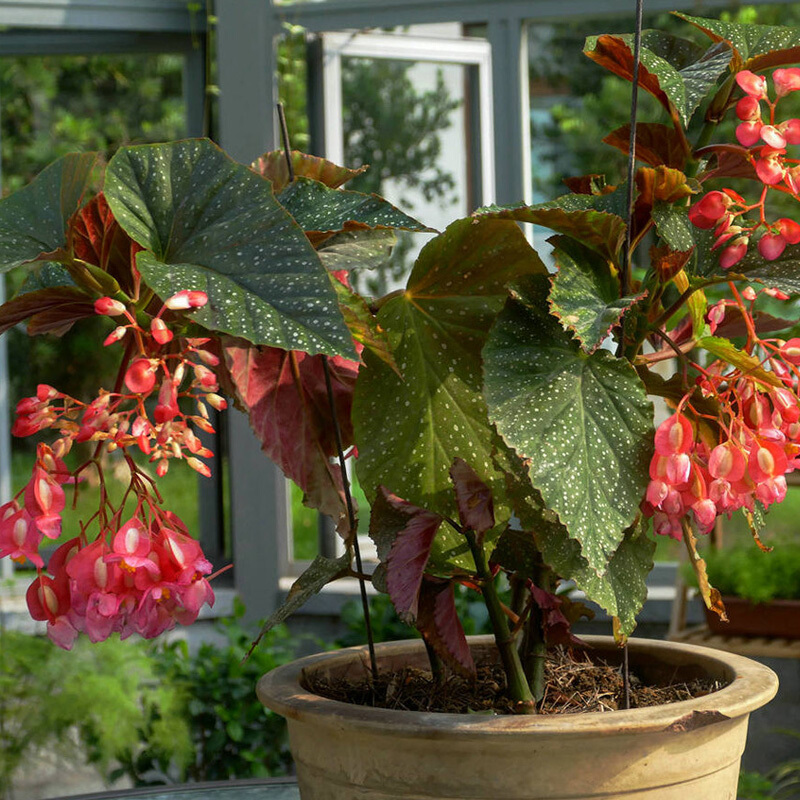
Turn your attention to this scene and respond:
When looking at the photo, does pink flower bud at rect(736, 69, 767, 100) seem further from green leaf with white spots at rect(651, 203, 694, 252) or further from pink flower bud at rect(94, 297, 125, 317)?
pink flower bud at rect(94, 297, 125, 317)

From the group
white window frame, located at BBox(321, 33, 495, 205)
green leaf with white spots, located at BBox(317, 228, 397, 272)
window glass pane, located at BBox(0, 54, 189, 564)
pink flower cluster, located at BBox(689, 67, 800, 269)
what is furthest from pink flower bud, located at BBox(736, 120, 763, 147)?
window glass pane, located at BBox(0, 54, 189, 564)

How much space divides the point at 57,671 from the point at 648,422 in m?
1.95

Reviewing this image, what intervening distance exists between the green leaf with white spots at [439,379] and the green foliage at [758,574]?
1.68 metres

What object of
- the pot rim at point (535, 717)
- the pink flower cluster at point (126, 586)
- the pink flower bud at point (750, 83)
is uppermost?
the pink flower bud at point (750, 83)

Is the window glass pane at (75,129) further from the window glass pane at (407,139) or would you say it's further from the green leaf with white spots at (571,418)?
the green leaf with white spots at (571,418)

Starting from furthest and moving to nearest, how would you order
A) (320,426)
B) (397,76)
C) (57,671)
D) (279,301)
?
(397,76)
(57,671)
(320,426)
(279,301)

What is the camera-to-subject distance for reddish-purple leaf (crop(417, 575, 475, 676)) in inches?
26.9

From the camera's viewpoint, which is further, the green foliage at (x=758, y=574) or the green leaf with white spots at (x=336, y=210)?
the green foliage at (x=758, y=574)

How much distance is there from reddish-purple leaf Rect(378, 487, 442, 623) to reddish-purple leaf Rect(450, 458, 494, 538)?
0.08 ft

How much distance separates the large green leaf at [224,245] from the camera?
21.0 inches

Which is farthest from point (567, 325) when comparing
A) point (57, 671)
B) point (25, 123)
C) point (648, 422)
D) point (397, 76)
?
point (25, 123)

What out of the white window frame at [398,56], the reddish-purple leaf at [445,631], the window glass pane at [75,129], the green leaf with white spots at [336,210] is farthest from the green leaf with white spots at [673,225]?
the window glass pane at [75,129]

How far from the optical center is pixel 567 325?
59cm

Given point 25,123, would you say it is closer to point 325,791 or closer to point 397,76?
point 397,76
